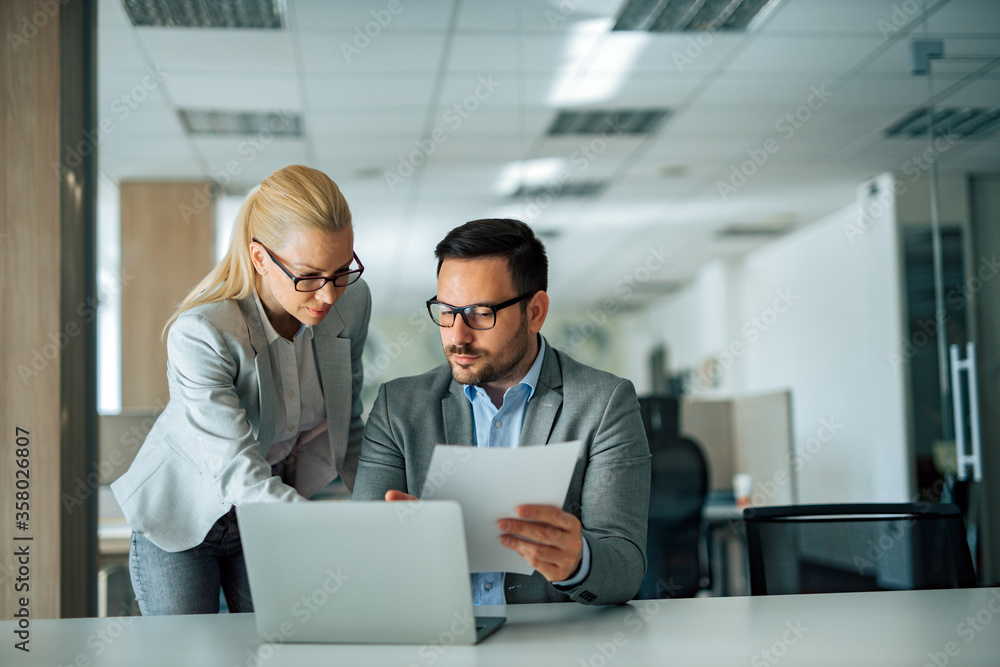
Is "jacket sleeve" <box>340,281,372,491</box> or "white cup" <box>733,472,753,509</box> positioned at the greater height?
"jacket sleeve" <box>340,281,372,491</box>

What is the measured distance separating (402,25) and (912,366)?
3.86m

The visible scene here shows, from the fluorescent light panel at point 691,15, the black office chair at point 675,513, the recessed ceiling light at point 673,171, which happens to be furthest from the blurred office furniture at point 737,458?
the fluorescent light panel at point 691,15

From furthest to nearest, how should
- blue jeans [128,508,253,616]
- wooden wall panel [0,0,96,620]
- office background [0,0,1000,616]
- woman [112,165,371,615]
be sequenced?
office background [0,0,1000,616], wooden wall panel [0,0,96,620], blue jeans [128,508,253,616], woman [112,165,371,615]

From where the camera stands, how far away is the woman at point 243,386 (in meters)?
1.54

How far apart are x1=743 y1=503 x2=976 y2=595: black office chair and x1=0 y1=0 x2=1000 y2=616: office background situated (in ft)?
3.84

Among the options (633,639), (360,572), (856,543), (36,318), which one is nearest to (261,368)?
(360,572)

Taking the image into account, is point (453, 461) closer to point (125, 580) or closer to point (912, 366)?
point (125, 580)

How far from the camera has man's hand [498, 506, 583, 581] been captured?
1.13 meters

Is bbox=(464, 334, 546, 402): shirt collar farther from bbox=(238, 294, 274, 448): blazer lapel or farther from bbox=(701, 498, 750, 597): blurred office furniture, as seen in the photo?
bbox=(701, 498, 750, 597): blurred office furniture

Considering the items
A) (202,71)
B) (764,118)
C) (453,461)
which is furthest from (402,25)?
(453,461)

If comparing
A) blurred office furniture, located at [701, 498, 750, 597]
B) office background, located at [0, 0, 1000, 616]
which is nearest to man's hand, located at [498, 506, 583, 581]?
office background, located at [0, 0, 1000, 616]

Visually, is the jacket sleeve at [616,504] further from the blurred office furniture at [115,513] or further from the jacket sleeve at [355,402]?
the blurred office furniture at [115,513]

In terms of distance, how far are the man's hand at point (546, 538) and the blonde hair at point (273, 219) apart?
681 millimetres

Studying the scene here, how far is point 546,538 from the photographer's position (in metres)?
1.16
